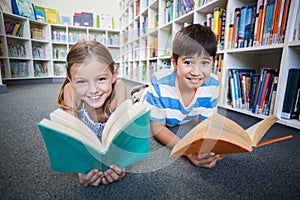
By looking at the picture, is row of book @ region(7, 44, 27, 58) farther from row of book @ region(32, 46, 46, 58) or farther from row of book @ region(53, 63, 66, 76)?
row of book @ region(53, 63, 66, 76)

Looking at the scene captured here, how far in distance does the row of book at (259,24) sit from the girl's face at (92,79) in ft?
2.89

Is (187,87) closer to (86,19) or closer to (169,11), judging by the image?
(169,11)

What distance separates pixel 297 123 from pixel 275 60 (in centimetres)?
50

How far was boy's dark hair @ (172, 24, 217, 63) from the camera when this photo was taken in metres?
0.47

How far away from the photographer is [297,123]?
2.54 feet

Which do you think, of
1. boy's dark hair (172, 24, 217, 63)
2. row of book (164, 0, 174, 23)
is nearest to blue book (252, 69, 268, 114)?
boy's dark hair (172, 24, 217, 63)

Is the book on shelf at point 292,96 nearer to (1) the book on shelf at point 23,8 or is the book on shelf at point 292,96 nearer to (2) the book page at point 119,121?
(2) the book page at point 119,121

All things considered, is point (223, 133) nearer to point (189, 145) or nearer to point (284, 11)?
point (189, 145)

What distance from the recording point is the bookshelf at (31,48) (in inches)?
93.5

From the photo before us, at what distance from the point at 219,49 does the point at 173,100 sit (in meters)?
0.75

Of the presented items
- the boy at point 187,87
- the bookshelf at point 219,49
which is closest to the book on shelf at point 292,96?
the bookshelf at point 219,49

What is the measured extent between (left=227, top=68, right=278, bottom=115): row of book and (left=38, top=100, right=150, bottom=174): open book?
831 mm

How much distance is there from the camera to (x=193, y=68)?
1.56 ft

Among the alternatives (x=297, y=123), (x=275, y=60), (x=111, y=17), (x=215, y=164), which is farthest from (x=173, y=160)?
(x=111, y=17)
